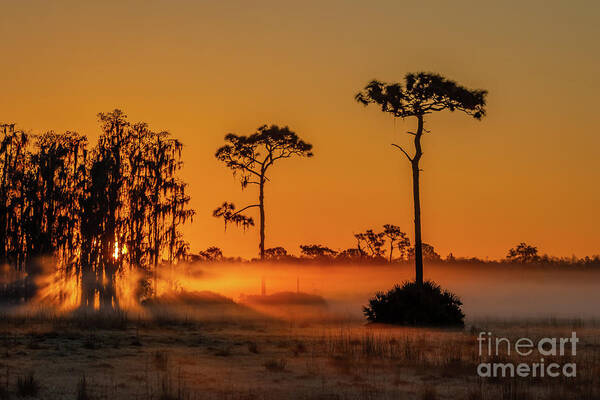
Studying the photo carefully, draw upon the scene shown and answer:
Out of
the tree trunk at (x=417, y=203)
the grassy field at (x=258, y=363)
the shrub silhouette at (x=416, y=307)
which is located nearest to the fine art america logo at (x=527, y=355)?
the grassy field at (x=258, y=363)

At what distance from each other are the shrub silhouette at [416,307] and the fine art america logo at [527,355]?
5.71 meters

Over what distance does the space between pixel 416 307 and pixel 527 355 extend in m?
13.0

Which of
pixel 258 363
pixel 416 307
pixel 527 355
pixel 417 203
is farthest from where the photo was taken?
pixel 417 203

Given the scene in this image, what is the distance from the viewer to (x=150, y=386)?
2033 cm

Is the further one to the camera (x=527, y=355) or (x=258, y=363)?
(x=527, y=355)

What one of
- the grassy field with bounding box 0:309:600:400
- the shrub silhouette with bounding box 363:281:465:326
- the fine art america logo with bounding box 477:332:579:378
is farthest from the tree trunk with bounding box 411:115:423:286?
the fine art america logo with bounding box 477:332:579:378

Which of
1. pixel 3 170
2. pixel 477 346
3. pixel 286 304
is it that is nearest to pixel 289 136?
pixel 286 304

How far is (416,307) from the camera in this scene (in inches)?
1538

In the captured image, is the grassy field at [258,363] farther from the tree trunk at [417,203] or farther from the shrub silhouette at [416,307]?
the tree trunk at [417,203]

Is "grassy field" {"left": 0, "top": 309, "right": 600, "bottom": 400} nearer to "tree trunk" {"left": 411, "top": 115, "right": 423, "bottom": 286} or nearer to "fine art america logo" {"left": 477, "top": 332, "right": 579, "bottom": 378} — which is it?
"fine art america logo" {"left": 477, "top": 332, "right": 579, "bottom": 378}

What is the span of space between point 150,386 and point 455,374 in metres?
7.88

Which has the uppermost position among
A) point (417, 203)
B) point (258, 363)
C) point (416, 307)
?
point (417, 203)

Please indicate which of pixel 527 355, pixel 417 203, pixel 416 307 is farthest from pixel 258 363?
pixel 417 203

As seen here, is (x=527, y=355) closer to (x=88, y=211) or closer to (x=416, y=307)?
(x=416, y=307)
